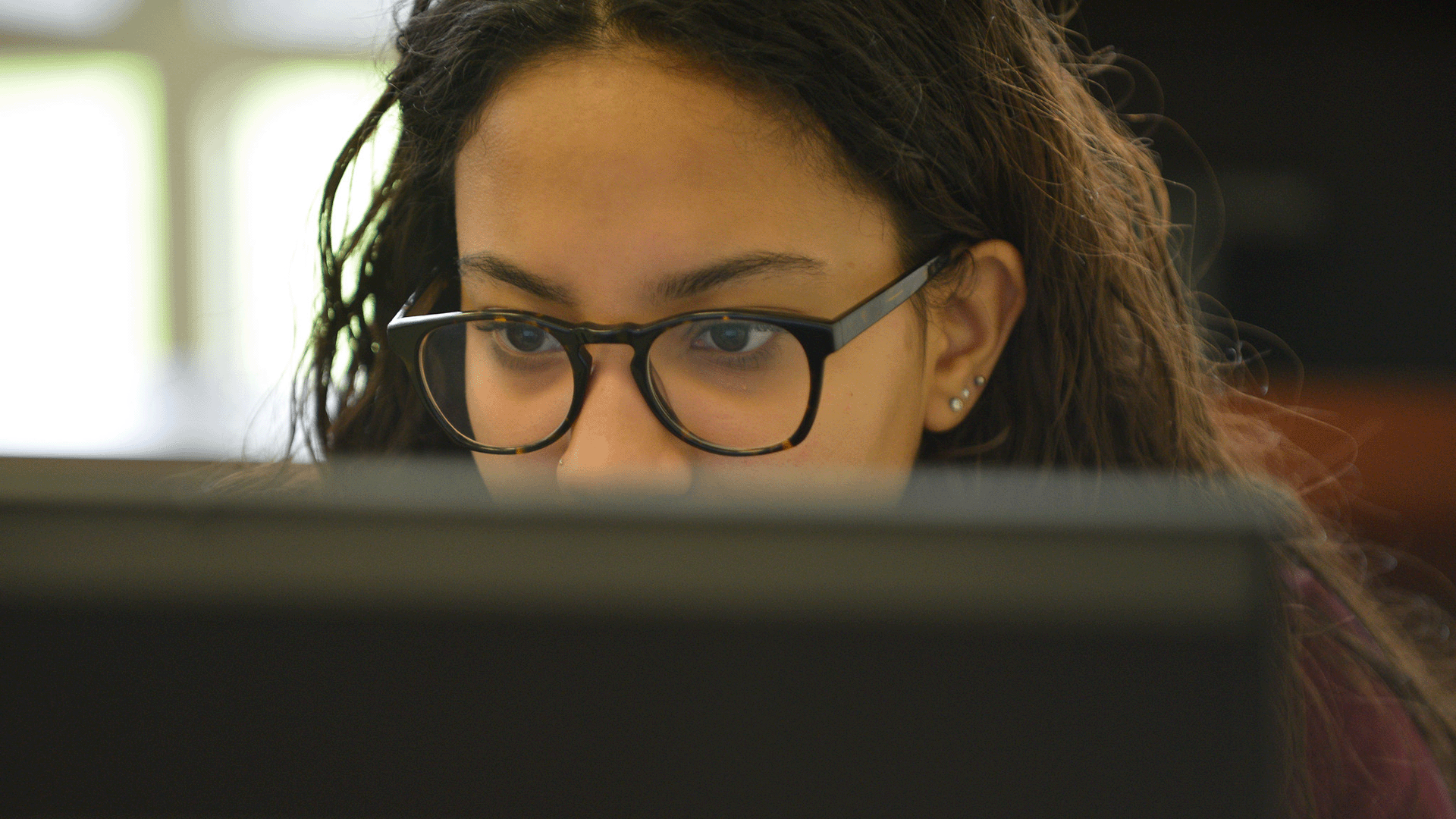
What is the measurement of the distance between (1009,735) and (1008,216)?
2.64ft

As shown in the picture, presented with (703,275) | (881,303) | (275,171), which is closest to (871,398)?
(881,303)

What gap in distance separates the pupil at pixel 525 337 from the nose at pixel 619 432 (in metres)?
0.08

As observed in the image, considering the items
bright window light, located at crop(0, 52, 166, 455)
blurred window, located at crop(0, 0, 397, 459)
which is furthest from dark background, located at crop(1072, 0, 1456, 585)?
bright window light, located at crop(0, 52, 166, 455)

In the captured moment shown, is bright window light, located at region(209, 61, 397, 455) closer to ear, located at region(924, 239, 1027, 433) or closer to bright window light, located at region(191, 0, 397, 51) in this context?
bright window light, located at region(191, 0, 397, 51)

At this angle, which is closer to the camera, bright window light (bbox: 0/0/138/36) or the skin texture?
the skin texture

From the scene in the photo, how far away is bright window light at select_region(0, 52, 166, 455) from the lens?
448 centimetres

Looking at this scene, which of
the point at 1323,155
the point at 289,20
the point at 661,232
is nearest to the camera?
the point at 661,232

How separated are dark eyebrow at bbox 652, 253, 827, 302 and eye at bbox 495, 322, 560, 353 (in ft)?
0.37

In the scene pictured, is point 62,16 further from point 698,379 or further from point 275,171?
point 698,379

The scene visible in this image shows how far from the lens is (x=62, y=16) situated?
4457 mm

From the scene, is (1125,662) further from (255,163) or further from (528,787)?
(255,163)

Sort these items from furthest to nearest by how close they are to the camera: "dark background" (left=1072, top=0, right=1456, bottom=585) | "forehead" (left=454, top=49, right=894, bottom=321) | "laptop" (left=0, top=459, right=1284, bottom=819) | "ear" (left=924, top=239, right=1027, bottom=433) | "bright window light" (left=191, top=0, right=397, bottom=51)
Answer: "bright window light" (left=191, top=0, right=397, bottom=51), "dark background" (left=1072, top=0, right=1456, bottom=585), "ear" (left=924, top=239, right=1027, bottom=433), "forehead" (left=454, top=49, right=894, bottom=321), "laptop" (left=0, top=459, right=1284, bottom=819)

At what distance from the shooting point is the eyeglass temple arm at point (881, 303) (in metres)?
0.87

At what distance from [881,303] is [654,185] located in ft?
0.70
